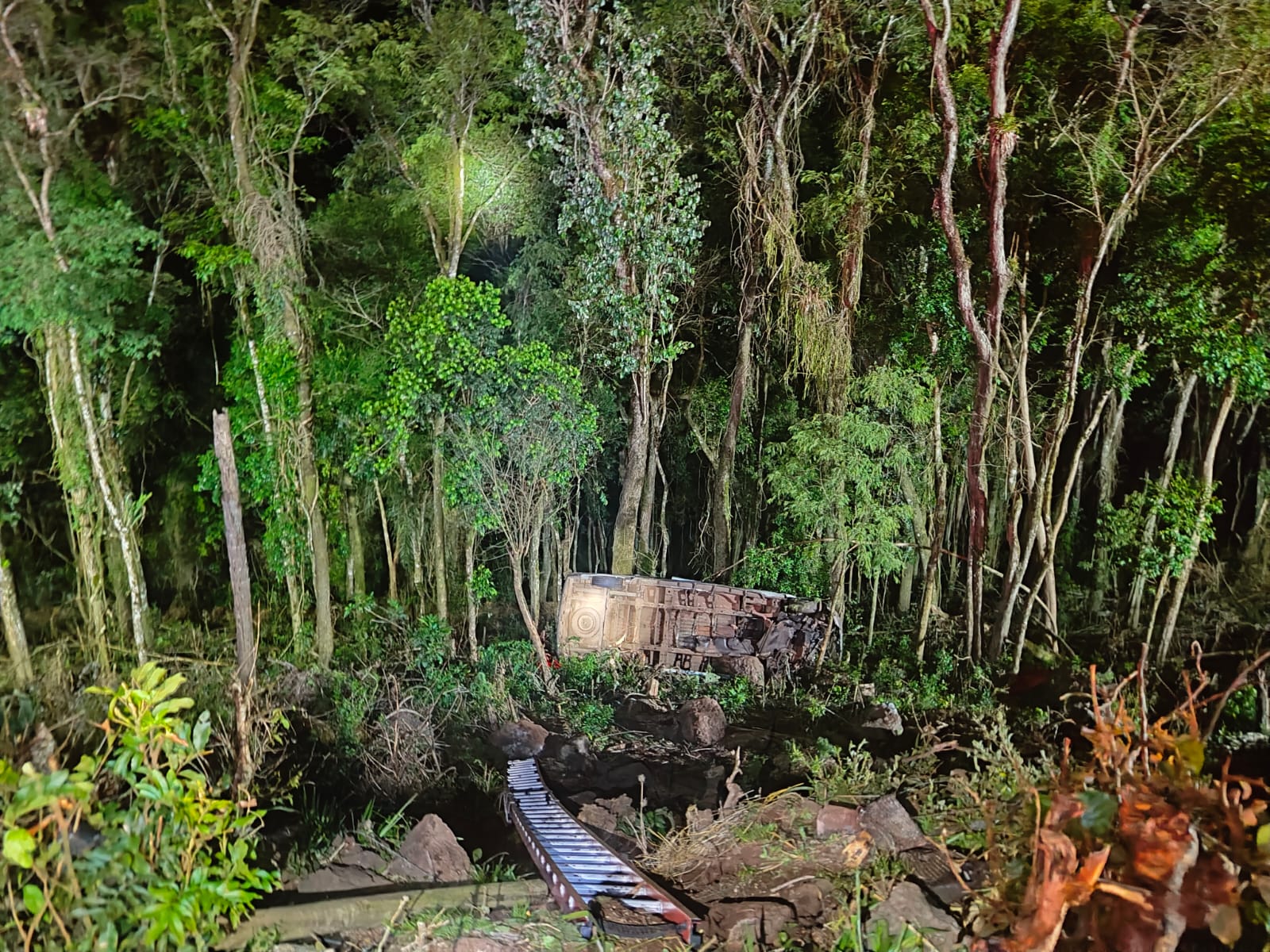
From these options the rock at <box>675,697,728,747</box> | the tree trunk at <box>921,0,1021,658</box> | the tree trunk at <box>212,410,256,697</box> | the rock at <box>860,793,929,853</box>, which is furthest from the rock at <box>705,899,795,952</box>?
the tree trunk at <box>921,0,1021,658</box>

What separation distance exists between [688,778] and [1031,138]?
332 inches

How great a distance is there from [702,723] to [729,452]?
17.7 feet

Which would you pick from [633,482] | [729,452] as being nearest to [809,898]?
[633,482]

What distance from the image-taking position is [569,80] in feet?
36.1

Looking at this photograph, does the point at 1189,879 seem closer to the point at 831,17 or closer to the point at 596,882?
the point at 596,882

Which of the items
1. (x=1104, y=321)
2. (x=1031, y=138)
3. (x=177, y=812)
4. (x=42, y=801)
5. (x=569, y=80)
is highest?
(x=569, y=80)

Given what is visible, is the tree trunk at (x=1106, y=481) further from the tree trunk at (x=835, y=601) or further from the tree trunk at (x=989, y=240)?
the tree trunk at (x=835, y=601)

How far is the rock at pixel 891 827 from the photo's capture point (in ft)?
19.6

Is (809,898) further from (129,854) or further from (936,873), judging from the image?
(129,854)

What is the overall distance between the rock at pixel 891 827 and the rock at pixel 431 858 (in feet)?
9.60

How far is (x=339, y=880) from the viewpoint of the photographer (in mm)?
5641

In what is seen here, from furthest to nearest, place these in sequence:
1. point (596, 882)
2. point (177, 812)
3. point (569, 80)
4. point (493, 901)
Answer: point (569, 80) → point (596, 882) → point (493, 901) → point (177, 812)

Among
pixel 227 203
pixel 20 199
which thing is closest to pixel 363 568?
pixel 227 203

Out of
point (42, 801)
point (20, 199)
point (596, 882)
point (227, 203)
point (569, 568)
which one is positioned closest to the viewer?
point (42, 801)
